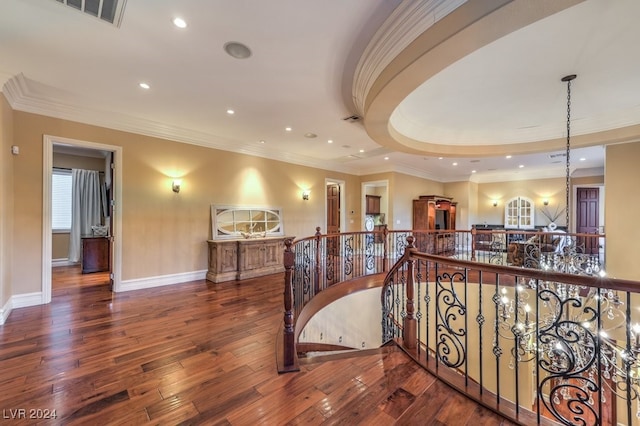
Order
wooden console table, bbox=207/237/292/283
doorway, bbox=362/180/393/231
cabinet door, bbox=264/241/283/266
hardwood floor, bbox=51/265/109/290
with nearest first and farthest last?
hardwood floor, bbox=51/265/109/290
wooden console table, bbox=207/237/292/283
cabinet door, bbox=264/241/283/266
doorway, bbox=362/180/393/231

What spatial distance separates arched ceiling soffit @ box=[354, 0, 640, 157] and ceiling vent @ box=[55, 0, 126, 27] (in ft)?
7.36

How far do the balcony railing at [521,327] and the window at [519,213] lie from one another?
2143 millimetres

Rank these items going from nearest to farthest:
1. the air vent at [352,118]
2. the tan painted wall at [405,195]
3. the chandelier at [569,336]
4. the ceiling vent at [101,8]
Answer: the chandelier at [569,336] → the ceiling vent at [101,8] → the air vent at [352,118] → the tan painted wall at [405,195]

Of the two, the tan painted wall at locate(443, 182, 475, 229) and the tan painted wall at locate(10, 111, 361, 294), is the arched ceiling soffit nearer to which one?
the tan painted wall at locate(10, 111, 361, 294)

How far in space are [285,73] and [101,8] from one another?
169 cm

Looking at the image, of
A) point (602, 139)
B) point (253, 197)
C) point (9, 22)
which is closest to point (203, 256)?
point (253, 197)

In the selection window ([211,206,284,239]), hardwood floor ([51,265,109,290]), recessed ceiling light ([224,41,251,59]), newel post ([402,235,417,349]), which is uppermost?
recessed ceiling light ([224,41,251,59])

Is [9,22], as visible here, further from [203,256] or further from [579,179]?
[579,179]

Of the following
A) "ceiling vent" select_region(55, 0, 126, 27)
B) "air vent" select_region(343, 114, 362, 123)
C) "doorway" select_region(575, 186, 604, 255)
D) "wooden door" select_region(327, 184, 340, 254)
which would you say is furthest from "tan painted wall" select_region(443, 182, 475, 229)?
"ceiling vent" select_region(55, 0, 126, 27)

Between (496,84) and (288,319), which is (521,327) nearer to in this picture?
(288,319)

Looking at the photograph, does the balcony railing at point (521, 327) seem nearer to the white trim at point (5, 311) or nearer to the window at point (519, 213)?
the window at point (519, 213)

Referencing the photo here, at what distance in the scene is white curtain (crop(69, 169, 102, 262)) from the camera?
7.00 m

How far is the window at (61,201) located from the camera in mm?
6887

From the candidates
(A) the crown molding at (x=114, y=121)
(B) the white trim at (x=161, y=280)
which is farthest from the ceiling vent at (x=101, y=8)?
(B) the white trim at (x=161, y=280)
